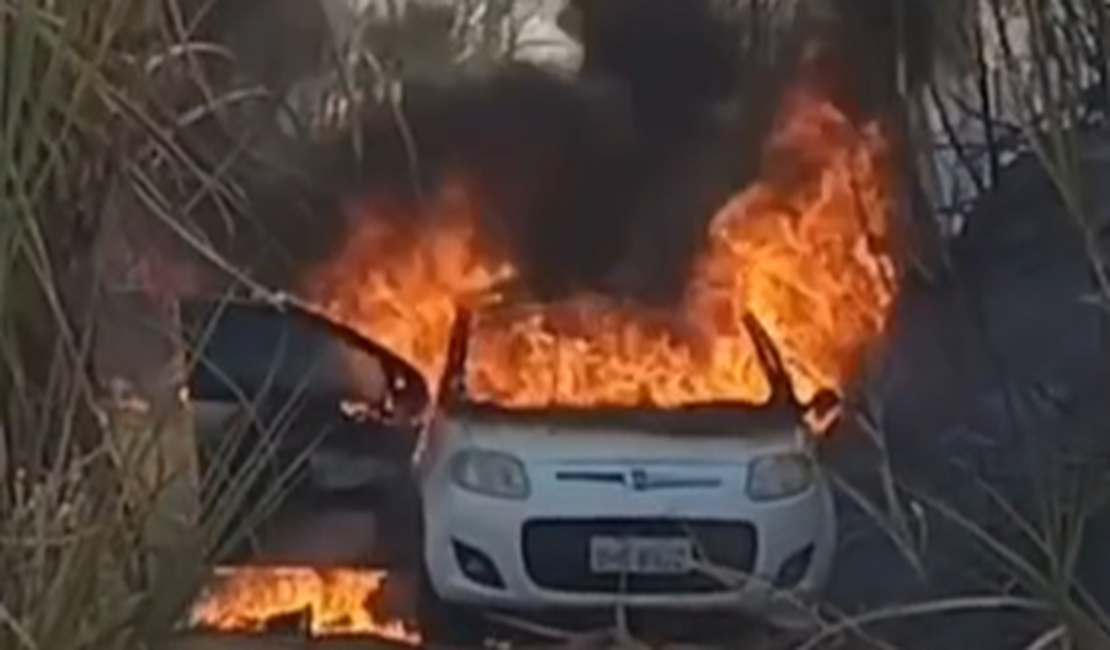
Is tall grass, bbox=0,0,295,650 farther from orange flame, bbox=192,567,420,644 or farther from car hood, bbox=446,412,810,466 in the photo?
car hood, bbox=446,412,810,466

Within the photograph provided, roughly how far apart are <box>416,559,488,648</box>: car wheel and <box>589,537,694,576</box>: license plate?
1.25 ft

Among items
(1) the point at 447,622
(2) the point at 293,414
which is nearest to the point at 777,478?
(1) the point at 447,622

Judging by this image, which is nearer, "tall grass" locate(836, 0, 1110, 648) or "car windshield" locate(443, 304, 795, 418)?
"tall grass" locate(836, 0, 1110, 648)

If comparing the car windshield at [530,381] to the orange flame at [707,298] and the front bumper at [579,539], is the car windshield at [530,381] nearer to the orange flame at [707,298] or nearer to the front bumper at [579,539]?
the orange flame at [707,298]

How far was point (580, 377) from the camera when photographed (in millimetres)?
9039

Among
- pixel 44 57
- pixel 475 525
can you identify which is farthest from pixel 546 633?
pixel 44 57

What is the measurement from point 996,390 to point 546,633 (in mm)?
1754

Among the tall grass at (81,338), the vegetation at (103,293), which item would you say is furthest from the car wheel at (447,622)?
the tall grass at (81,338)

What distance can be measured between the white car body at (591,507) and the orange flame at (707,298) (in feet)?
0.82

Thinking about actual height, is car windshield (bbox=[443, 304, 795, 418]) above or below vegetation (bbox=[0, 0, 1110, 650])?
below

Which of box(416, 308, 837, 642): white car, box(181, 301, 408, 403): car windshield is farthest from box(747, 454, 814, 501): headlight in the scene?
box(181, 301, 408, 403): car windshield

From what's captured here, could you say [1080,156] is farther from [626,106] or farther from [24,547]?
[626,106]

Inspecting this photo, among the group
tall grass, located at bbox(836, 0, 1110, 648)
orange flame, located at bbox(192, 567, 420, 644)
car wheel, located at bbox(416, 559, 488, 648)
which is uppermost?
tall grass, located at bbox(836, 0, 1110, 648)

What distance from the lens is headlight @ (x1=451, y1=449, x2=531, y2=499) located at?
28.5 feet
